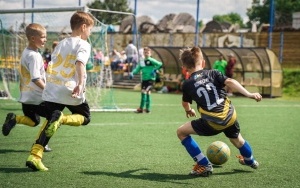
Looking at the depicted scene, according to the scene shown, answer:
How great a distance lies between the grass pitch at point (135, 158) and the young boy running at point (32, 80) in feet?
1.41

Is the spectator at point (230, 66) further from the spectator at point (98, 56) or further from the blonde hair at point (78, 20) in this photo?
the blonde hair at point (78, 20)

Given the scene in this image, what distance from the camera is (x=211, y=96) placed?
6223mm

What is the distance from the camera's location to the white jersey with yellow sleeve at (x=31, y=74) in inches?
293

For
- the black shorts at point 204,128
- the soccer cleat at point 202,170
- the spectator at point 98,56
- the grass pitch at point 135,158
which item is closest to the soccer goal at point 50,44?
the spectator at point 98,56

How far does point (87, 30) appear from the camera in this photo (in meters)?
6.80

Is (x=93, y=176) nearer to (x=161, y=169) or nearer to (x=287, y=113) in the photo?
(x=161, y=169)

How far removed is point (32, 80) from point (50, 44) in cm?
1028

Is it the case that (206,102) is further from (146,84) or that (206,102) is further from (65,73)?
(146,84)

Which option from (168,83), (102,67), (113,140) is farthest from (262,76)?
(113,140)

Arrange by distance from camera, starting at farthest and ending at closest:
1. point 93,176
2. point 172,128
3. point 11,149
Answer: point 172,128, point 11,149, point 93,176

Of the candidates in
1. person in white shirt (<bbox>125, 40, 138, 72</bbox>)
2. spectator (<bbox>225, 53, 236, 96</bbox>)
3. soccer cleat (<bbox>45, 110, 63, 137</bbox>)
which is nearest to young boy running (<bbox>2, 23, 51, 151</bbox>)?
soccer cleat (<bbox>45, 110, 63, 137</bbox>)

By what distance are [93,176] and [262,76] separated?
19228 mm

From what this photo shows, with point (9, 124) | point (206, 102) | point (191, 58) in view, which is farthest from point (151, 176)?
point (9, 124)

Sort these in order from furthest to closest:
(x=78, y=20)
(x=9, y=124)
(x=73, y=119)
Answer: (x=9, y=124), (x=78, y=20), (x=73, y=119)
